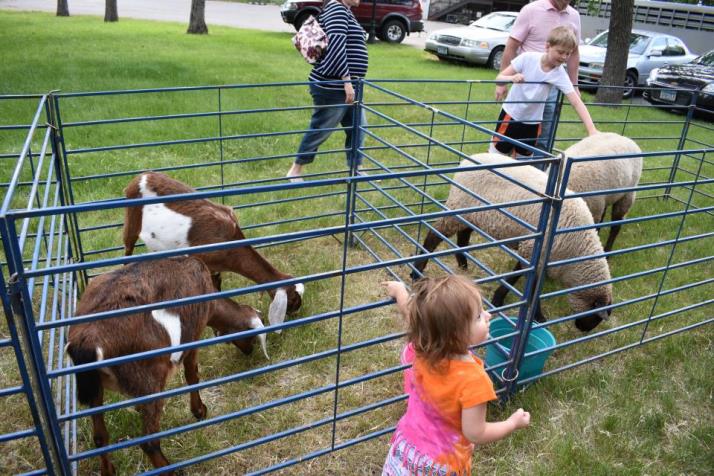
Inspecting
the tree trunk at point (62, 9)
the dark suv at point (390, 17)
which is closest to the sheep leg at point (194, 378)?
the dark suv at point (390, 17)

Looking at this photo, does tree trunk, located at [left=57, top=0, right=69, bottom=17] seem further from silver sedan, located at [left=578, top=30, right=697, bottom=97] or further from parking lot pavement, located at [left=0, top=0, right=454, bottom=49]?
silver sedan, located at [left=578, top=30, right=697, bottom=97]

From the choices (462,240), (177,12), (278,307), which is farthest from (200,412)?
(177,12)

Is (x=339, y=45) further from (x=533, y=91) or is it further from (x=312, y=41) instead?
(x=533, y=91)

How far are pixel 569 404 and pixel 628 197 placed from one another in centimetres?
304

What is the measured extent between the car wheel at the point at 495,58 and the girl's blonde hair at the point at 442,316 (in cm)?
1507

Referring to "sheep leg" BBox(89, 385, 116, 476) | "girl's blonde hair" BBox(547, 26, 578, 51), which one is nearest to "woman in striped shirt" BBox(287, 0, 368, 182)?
"girl's blonde hair" BBox(547, 26, 578, 51)

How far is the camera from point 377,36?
19938 mm

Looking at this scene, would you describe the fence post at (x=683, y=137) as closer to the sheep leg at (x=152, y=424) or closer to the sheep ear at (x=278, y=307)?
the sheep ear at (x=278, y=307)

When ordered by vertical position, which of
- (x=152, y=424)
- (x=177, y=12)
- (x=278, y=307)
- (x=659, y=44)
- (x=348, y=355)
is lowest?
(x=348, y=355)

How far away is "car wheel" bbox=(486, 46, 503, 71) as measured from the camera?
615 inches

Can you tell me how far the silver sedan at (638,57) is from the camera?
1428 cm

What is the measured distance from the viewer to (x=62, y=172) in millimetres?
3730

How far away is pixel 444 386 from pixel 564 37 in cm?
381

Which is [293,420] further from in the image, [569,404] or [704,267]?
[704,267]
